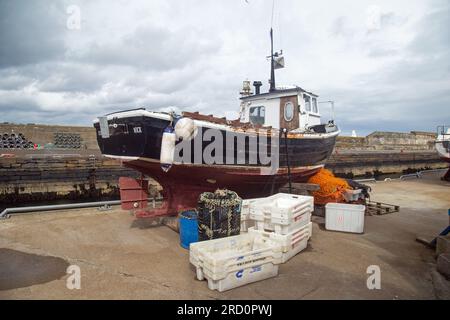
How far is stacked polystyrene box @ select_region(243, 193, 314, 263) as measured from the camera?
16.1 ft

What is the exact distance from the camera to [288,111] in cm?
1077

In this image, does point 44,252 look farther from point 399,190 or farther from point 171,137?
point 399,190

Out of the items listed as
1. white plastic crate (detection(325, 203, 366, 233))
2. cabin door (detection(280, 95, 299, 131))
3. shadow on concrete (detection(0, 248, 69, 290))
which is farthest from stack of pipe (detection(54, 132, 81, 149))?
white plastic crate (detection(325, 203, 366, 233))

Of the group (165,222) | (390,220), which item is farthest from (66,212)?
(390,220)

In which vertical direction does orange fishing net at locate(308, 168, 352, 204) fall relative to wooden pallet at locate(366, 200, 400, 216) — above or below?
above

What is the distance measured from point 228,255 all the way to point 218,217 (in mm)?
1175

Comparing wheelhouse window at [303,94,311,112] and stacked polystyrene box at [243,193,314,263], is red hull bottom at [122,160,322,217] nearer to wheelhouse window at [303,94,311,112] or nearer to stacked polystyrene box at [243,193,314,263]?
stacked polystyrene box at [243,193,314,263]

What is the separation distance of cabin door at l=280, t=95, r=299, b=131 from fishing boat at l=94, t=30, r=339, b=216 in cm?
107

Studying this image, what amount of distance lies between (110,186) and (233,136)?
9114 millimetres

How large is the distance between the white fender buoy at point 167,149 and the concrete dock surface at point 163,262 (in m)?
1.61

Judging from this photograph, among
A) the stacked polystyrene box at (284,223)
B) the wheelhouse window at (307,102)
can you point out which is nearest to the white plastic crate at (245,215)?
the stacked polystyrene box at (284,223)

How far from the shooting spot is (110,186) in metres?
14.3

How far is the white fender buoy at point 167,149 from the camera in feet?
20.1

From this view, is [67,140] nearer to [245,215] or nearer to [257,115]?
[257,115]
